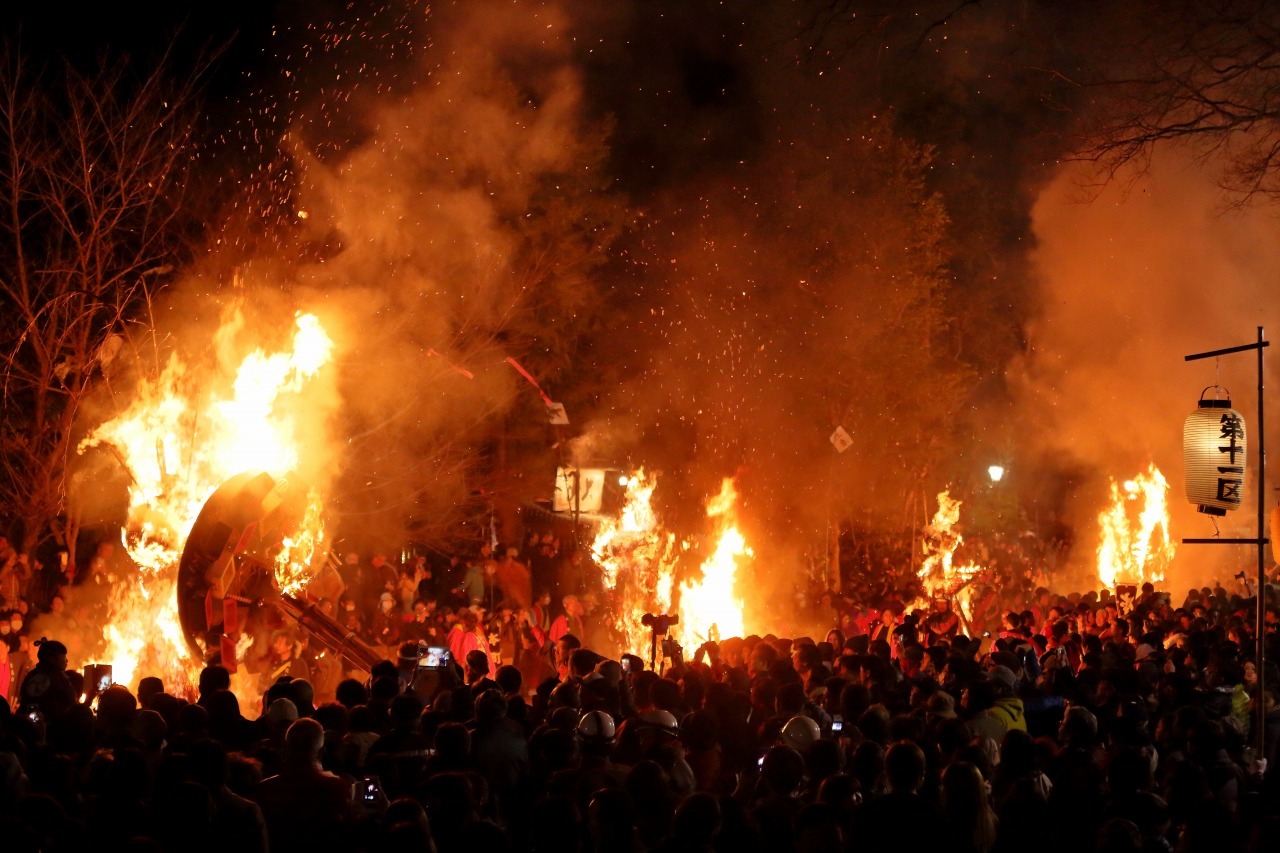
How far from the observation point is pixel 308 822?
15.1ft

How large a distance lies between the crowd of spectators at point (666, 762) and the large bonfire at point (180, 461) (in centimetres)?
328

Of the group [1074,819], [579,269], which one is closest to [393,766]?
[1074,819]

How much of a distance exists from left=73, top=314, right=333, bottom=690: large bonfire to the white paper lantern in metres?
7.79

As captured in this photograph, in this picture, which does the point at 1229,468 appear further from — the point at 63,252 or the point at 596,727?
the point at 63,252

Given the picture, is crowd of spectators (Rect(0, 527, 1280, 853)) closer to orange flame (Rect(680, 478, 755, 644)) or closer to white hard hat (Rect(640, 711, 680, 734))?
white hard hat (Rect(640, 711, 680, 734))

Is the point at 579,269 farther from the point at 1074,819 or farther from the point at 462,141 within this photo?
the point at 1074,819

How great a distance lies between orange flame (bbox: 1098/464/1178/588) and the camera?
955 inches

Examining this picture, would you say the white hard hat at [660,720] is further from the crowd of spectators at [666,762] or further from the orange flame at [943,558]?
the orange flame at [943,558]

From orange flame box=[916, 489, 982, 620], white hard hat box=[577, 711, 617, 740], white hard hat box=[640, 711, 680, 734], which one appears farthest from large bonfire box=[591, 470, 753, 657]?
white hard hat box=[577, 711, 617, 740]

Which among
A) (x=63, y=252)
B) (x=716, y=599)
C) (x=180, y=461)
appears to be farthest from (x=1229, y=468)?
(x=63, y=252)

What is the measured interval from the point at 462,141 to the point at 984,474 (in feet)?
72.5

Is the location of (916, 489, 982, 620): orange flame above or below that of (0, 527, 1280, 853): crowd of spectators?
above

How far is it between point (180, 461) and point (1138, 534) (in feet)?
64.4

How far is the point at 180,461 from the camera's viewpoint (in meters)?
11.1
